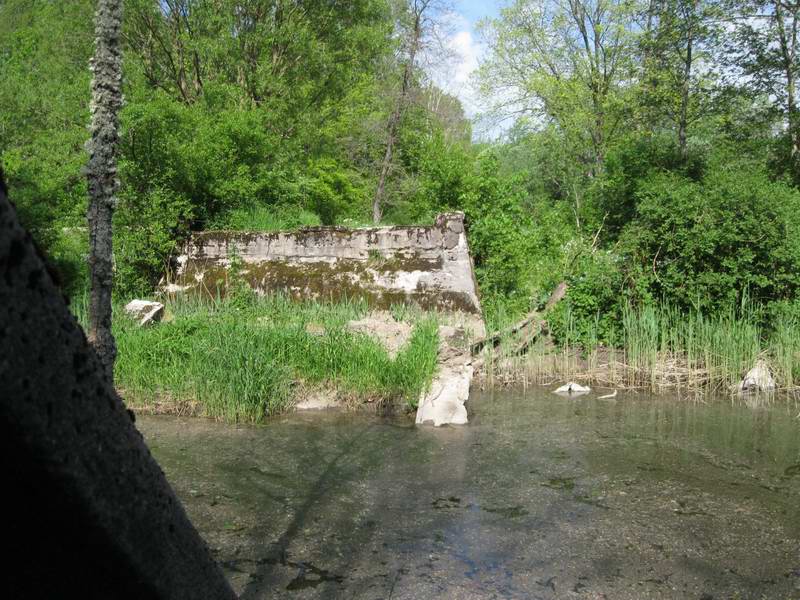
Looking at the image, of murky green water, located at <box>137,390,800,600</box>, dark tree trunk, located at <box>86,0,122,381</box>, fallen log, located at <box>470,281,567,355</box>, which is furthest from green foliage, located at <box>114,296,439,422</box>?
dark tree trunk, located at <box>86,0,122,381</box>

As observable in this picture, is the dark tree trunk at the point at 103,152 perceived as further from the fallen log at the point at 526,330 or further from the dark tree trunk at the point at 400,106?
the dark tree trunk at the point at 400,106

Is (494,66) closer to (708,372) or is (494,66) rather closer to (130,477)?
(708,372)

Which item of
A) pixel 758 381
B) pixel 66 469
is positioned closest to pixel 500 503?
pixel 66 469

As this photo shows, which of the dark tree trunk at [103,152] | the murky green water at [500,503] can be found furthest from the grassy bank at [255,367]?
the dark tree trunk at [103,152]

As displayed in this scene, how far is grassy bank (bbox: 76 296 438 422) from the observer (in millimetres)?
8234

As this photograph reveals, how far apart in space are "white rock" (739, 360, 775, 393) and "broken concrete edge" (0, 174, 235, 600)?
10261 mm

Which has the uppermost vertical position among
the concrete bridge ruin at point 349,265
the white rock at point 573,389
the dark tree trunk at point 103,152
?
the dark tree trunk at point 103,152

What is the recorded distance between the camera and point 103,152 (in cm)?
299

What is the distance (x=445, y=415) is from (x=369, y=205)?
20.7 meters

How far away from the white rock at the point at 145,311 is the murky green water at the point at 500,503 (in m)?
3.13

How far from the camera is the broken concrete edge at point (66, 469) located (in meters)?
0.69

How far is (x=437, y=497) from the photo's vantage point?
19.0ft

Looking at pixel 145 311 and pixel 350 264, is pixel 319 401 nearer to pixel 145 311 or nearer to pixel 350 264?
pixel 145 311

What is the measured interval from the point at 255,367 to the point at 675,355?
20.5 feet
